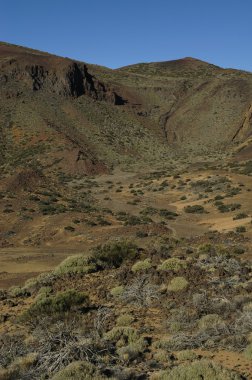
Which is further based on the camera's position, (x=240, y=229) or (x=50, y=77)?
(x=50, y=77)

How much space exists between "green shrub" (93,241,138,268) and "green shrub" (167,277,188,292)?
527cm

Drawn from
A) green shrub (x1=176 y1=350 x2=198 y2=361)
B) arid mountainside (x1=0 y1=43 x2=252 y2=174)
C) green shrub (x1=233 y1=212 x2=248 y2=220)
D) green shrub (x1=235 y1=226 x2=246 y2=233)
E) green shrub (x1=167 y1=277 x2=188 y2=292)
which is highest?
arid mountainside (x1=0 y1=43 x2=252 y2=174)

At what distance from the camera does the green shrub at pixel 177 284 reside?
17312 mm

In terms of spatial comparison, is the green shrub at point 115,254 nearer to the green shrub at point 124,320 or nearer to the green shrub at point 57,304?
the green shrub at point 57,304

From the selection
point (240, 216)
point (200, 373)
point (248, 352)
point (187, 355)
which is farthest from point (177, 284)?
point (240, 216)

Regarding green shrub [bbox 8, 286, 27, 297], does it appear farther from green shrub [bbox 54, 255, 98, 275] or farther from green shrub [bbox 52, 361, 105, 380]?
green shrub [bbox 52, 361, 105, 380]

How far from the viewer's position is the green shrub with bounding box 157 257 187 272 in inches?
778

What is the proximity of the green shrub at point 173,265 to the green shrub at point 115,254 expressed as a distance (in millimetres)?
3063

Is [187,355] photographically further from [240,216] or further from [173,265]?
[240,216]

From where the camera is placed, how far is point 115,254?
22.9 metres

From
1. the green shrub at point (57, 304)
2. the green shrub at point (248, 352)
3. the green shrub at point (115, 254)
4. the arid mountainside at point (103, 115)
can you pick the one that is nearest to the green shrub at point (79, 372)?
the green shrub at point (248, 352)

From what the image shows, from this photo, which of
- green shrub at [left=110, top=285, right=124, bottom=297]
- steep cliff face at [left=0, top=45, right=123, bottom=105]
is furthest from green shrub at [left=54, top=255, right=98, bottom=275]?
steep cliff face at [left=0, top=45, right=123, bottom=105]

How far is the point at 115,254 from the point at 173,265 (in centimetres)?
395

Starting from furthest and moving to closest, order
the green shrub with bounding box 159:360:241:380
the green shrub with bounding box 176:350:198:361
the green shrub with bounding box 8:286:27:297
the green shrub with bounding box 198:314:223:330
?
the green shrub with bounding box 8:286:27:297, the green shrub with bounding box 198:314:223:330, the green shrub with bounding box 176:350:198:361, the green shrub with bounding box 159:360:241:380
